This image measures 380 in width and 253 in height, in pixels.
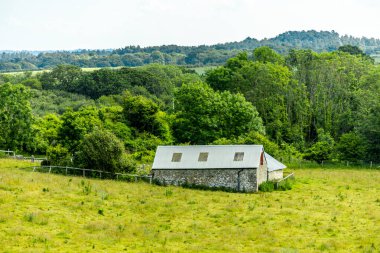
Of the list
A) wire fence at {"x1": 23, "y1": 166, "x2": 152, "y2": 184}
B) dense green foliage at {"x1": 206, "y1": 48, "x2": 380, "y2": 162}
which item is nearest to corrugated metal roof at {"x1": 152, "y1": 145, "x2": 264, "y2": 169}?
wire fence at {"x1": 23, "y1": 166, "x2": 152, "y2": 184}

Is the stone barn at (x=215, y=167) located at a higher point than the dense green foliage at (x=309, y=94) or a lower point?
lower

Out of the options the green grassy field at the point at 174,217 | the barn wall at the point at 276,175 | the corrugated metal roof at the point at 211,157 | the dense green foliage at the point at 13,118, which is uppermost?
the dense green foliage at the point at 13,118

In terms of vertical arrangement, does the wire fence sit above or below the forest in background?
below

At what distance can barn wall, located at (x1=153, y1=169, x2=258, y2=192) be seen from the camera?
54094mm

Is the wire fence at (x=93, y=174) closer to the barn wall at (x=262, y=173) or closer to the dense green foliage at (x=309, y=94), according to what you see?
the barn wall at (x=262, y=173)

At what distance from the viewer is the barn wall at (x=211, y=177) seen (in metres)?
54.1

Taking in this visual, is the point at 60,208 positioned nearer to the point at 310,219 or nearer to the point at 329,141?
the point at 310,219

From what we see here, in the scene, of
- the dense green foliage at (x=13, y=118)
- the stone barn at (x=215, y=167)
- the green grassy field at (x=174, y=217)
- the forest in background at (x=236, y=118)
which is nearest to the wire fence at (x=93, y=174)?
the forest in background at (x=236, y=118)

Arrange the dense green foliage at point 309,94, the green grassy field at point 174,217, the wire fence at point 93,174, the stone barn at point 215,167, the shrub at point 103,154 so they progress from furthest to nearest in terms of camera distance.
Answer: the dense green foliage at point 309,94
the shrub at point 103,154
the wire fence at point 93,174
the stone barn at point 215,167
the green grassy field at point 174,217

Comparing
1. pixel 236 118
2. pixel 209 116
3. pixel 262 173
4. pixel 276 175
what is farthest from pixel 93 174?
pixel 236 118

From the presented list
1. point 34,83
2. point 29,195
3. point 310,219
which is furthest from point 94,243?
point 34,83

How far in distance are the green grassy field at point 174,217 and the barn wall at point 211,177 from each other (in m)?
2.19

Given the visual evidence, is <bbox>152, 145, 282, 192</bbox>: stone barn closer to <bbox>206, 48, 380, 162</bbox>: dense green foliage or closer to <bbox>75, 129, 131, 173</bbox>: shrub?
<bbox>75, 129, 131, 173</bbox>: shrub

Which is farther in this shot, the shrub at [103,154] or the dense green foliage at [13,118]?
the dense green foliage at [13,118]
